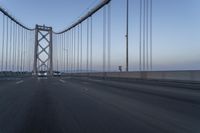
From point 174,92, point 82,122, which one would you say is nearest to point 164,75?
point 174,92

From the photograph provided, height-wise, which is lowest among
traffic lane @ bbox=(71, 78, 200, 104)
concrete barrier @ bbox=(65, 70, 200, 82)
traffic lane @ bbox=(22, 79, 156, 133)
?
traffic lane @ bbox=(22, 79, 156, 133)

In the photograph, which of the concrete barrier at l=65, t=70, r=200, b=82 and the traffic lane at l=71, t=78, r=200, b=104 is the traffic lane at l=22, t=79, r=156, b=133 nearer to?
the traffic lane at l=71, t=78, r=200, b=104

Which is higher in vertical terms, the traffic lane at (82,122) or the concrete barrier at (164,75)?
the concrete barrier at (164,75)

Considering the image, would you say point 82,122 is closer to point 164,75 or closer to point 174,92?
point 174,92

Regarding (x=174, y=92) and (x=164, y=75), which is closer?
(x=174, y=92)

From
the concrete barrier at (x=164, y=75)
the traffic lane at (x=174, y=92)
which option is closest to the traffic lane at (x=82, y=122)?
the traffic lane at (x=174, y=92)

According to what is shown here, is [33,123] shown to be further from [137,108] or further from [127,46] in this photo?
[127,46]

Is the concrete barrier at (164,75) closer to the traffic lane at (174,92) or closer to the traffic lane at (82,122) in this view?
the traffic lane at (174,92)

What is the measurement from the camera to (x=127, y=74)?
4697cm

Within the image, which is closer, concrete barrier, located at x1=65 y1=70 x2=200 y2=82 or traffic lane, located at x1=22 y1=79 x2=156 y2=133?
traffic lane, located at x1=22 y1=79 x2=156 y2=133

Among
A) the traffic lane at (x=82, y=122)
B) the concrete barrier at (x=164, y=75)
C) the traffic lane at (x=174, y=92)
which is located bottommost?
the traffic lane at (x=82, y=122)

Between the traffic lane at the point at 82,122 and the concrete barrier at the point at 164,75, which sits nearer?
the traffic lane at the point at 82,122

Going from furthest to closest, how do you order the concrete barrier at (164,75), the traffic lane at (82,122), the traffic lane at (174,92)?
the concrete barrier at (164,75) → the traffic lane at (174,92) → the traffic lane at (82,122)

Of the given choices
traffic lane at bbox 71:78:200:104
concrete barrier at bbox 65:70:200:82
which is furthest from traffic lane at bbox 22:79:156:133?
concrete barrier at bbox 65:70:200:82
